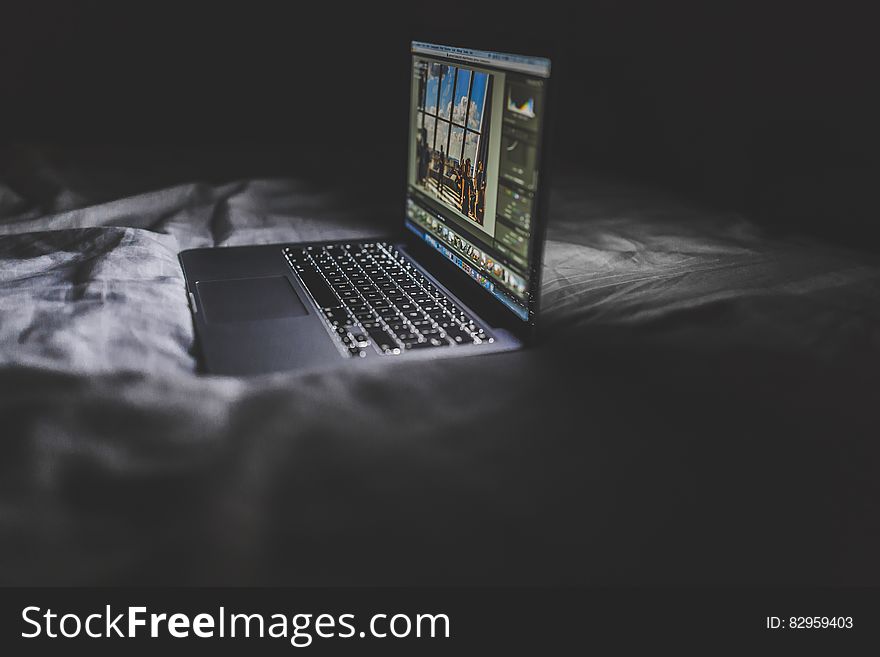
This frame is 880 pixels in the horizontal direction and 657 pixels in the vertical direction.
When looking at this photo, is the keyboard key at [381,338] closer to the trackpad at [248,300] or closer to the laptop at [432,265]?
the laptop at [432,265]

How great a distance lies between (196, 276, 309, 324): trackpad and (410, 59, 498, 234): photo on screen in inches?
10.0

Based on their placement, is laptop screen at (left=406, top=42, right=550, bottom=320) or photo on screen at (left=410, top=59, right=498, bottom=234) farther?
photo on screen at (left=410, top=59, right=498, bottom=234)

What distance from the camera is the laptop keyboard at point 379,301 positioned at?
2.90ft

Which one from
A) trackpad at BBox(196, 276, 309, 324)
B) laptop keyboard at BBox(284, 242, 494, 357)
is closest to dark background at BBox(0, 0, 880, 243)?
laptop keyboard at BBox(284, 242, 494, 357)

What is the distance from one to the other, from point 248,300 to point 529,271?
373 millimetres

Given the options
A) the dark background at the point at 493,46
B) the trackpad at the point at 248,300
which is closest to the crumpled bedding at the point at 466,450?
the trackpad at the point at 248,300

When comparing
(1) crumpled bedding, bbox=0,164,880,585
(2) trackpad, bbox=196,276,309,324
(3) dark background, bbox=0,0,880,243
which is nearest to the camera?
(1) crumpled bedding, bbox=0,164,880,585

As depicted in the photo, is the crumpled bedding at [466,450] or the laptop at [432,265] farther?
the laptop at [432,265]

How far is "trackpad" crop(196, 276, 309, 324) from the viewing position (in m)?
0.96

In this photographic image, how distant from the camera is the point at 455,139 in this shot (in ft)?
3.55

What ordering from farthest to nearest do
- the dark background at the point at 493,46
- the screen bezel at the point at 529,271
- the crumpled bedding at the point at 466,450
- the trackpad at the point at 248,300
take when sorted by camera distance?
the dark background at the point at 493,46 < the trackpad at the point at 248,300 < the screen bezel at the point at 529,271 < the crumpled bedding at the point at 466,450

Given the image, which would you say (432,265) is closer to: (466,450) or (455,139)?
(455,139)

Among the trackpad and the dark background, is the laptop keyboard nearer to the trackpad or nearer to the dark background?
the trackpad

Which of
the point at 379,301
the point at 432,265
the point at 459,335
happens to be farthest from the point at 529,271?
the point at 432,265
